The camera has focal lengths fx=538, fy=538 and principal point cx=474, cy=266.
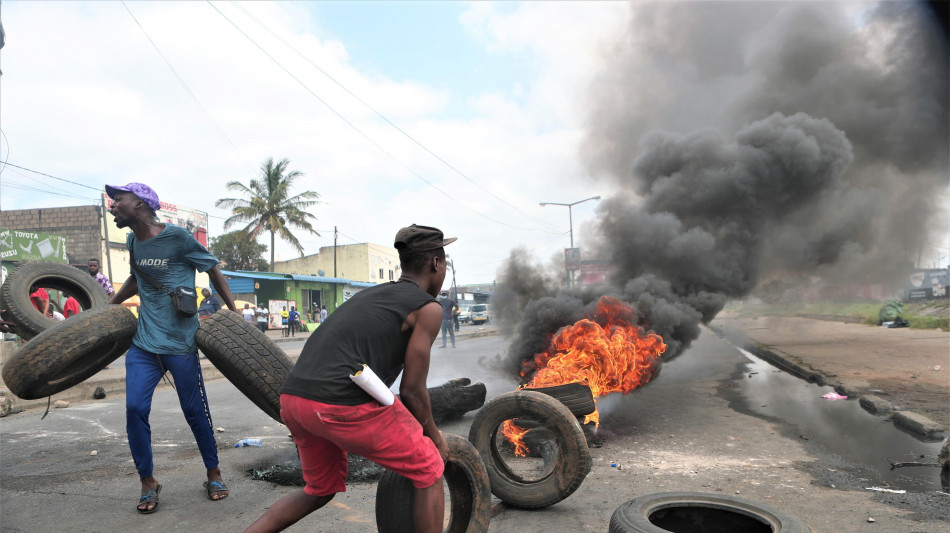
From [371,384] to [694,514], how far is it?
2271 mm

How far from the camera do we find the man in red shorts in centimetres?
206

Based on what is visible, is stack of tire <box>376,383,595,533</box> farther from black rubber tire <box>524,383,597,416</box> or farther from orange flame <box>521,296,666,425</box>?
orange flame <box>521,296,666,425</box>

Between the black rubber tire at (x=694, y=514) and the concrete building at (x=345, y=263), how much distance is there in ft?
167

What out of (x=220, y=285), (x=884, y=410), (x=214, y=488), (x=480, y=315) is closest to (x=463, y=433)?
(x=214, y=488)

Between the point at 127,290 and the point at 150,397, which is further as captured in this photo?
the point at 127,290

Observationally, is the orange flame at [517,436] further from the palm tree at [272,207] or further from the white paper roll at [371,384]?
the palm tree at [272,207]

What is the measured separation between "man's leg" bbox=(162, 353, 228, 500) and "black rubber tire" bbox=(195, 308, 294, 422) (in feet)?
0.57

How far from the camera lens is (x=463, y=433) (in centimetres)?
605

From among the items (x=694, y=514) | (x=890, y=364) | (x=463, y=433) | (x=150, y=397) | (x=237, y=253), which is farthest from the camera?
(x=237, y=253)

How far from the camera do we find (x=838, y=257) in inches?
595

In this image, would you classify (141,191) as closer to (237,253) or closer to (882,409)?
(882,409)

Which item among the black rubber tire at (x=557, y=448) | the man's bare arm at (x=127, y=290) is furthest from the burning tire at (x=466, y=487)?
the man's bare arm at (x=127, y=290)

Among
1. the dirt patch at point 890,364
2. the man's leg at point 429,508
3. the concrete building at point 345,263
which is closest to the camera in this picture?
the man's leg at point 429,508

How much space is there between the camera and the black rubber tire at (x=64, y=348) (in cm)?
361
